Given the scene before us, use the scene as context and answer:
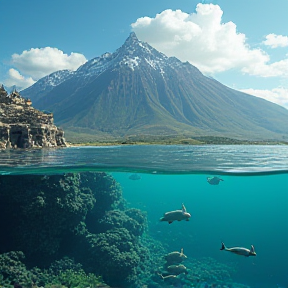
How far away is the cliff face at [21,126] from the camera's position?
30484 mm

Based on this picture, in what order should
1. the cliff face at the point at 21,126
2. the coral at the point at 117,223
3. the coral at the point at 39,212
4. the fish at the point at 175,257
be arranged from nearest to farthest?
the fish at the point at 175,257, the coral at the point at 39,212, the coral at the point at 117,223, the cliff face at the point at 21,126

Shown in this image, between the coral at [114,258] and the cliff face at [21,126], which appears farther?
the cliff face at [21,126]

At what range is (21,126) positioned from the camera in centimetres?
3084

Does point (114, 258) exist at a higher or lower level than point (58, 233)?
lower

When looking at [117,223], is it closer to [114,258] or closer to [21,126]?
[114,258]

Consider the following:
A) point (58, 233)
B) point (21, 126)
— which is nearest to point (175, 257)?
point (58, 233)

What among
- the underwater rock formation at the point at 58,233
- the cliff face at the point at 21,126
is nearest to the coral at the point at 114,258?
the underwater rock formation at the point at 58,233

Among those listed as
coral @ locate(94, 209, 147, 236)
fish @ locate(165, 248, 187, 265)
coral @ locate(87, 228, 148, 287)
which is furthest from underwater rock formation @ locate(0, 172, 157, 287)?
fish @ locate(165, 248, 187, 265)

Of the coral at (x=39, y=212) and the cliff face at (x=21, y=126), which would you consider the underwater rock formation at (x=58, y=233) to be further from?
the cliff face at (x=21, y=126)

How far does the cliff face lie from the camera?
30.5 metres

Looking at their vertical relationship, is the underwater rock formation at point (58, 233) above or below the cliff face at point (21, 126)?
below

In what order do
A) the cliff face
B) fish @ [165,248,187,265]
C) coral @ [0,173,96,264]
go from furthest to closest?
the cliff face
coral @ [0,173,96,264]
fish @ [165,248,187,265]

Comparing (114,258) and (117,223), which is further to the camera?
(117,223)

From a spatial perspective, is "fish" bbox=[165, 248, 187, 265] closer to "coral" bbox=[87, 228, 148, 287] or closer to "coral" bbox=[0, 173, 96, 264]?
"coral" bbox=[87, 228, 148, 287]
